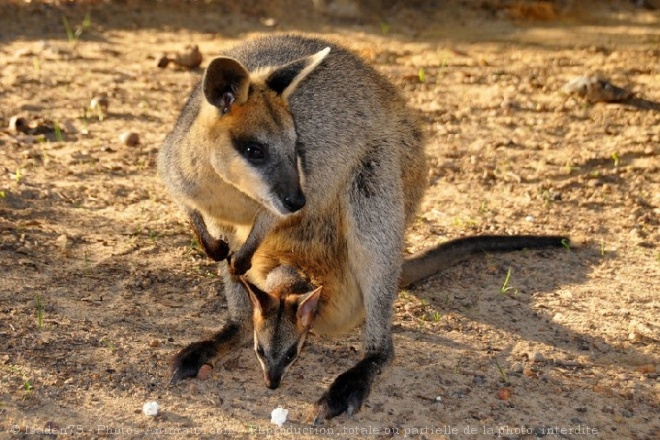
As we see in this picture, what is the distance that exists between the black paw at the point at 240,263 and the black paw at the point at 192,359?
360 millimetres

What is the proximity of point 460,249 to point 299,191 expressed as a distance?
1.51 m

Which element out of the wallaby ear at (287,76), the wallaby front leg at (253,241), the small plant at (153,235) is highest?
the wallaby ear at (287,76)

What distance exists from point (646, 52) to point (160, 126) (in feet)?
14.7

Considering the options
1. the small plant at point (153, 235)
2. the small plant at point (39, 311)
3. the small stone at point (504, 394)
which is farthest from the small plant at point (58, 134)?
the small stone at point (504, 394)

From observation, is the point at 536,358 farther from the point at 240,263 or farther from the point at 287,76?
the point at 287,76

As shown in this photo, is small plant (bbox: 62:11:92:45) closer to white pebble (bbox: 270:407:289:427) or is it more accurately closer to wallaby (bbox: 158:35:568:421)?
wallaby (bbox: 158:35:568:421)

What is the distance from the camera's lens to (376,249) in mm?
4594

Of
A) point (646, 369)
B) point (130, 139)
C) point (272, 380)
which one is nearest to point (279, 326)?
point (272, 380)

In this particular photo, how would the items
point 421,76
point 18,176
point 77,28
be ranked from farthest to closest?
point 77,28, point 421,76, point 18,176

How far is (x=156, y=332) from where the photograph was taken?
15.3ft

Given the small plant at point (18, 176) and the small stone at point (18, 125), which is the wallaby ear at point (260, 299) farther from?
the small stone at point (18, 125)

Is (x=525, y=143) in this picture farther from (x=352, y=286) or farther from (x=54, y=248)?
(x=54, y=248)

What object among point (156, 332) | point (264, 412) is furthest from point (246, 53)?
point (264, 412)

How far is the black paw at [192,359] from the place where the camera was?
431 centimetres
